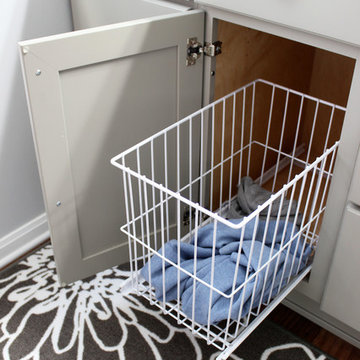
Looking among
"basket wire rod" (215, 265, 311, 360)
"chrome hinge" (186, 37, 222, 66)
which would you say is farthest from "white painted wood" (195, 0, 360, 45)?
"basket wire rod" (215, 265, 311, 360)

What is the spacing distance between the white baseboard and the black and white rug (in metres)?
0.09

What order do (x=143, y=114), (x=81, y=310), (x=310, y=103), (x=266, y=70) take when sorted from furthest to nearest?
(x=310, y=103)
(x=266, y=70)
(x=81, y=310)
(x=143, y=114)

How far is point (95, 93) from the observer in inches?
49.9

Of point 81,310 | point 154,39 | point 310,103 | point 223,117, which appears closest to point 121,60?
point 154,39

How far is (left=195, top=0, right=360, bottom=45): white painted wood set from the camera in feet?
3.29

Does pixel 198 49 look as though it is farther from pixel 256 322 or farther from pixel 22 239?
pixel 22 239

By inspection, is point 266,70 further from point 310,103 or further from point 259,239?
point 259,239

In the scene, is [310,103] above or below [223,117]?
below

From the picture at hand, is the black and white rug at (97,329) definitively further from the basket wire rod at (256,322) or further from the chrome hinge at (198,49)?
the chrome hinge at (198,49)

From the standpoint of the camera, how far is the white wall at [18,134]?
1.46m

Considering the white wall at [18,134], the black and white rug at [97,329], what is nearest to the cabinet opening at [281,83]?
the black and white rug at [97,329]

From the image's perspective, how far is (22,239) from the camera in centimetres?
171

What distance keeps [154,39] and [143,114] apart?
21cm

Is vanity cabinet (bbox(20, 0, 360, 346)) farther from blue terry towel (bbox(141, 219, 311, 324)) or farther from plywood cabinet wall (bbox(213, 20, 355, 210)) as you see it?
blue terry towel (bbox(141, 219, 311, 324))
